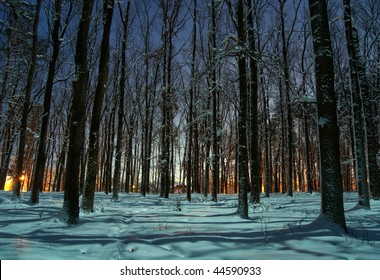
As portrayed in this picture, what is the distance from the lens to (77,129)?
5.98 metres

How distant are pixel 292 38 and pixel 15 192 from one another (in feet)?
61.0

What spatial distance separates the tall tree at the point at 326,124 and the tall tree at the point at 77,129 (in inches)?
196

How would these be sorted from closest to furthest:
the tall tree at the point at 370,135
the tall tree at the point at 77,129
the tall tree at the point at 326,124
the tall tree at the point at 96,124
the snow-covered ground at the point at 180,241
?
1. the snow-covered ground at the point at 180,241
2. the tall tree at the point at 326,124
3. the tall tree at the point at 77,129
4. the tall tree at the point at 96,124
5. the tall tree at the point at 370,135

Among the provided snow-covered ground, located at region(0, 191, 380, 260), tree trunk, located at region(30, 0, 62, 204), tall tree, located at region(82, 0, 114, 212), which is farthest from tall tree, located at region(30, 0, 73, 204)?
snow-covered ground, located at region(0, 191, 380, 260)

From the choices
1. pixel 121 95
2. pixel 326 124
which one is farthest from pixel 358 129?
pixel 121 95

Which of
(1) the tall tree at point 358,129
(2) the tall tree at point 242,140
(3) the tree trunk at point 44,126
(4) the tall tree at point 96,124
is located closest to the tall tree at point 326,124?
(2) the tall tree at point 242,140

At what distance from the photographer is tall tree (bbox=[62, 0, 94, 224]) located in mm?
5770

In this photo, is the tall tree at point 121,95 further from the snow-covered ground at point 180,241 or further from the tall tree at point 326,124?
the tall tree at point 326,124

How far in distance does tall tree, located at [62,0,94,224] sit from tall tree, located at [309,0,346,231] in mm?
4984

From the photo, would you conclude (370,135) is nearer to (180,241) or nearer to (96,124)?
(180,241)

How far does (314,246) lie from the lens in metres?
3.81

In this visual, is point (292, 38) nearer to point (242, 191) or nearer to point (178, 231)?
point (242, 191)

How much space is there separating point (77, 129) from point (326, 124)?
5153 mm

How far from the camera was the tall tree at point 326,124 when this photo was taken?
4.62 meters
